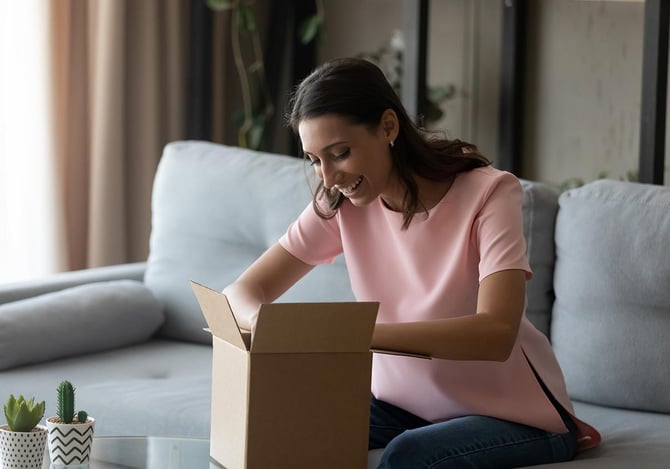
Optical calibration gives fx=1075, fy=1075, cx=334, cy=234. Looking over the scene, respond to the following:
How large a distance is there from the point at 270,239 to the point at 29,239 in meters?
1.09

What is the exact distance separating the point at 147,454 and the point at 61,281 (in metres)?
1.08

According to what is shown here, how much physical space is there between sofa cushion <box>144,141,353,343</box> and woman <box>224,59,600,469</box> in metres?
0.69

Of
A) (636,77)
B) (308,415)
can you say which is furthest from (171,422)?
(636,77)

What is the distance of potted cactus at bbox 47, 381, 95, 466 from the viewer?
152 centimetres

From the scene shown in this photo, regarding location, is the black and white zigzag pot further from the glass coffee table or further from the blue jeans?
the blue jeans

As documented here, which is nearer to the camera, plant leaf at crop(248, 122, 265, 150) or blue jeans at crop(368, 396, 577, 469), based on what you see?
blue jeans at crop(368, 396, 577, 469)

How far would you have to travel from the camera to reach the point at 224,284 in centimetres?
260

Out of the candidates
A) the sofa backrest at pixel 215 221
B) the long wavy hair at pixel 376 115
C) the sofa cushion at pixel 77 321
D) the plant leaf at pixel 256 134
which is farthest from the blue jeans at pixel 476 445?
the plant leaf at pixel 256 134

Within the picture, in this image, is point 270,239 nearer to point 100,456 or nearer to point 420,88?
point 420,88

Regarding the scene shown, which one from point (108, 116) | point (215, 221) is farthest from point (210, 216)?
point (108, 116)

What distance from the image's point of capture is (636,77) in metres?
3.27

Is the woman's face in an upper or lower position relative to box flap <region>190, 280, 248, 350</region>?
upper

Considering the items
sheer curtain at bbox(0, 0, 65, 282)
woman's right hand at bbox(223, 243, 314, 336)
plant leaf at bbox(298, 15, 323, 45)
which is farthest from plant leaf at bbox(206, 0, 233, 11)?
woman's right hand at bbox(223, 243, 314, 336)

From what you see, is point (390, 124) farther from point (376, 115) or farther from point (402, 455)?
point (402, 455)
